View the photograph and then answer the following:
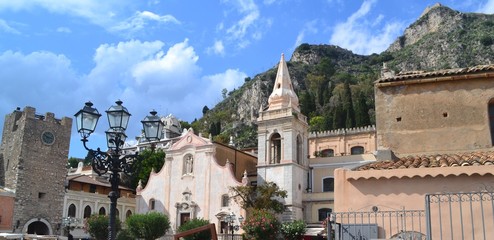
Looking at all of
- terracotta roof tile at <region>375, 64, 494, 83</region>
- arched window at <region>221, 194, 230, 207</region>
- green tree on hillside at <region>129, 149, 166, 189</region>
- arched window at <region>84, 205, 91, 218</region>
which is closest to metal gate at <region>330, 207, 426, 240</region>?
terracotta roof tile at <region>375, 64, 494, 83</region>

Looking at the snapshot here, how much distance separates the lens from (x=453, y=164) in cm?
1160

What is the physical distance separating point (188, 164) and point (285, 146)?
9589 mm

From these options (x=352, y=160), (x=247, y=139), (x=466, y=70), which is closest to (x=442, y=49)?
(x=247, y=139)

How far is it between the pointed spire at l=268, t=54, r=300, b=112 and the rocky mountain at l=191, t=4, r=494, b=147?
3012cm

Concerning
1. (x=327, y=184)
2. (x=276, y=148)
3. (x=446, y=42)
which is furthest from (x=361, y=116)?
(x=446, y=42)

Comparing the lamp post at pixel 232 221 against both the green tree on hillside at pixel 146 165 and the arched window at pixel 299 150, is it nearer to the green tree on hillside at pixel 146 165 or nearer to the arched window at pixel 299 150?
Answer: the arched window at pixel 299 150

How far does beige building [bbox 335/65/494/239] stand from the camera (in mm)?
10766

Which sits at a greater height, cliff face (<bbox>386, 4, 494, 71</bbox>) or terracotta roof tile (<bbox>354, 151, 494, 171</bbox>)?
cliff face (<bbox>386, 4, 494, 71</bbox>)

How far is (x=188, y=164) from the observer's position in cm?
4556

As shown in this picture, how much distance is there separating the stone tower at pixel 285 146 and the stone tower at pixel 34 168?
1992 centimetres

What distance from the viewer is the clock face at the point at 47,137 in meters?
47.3

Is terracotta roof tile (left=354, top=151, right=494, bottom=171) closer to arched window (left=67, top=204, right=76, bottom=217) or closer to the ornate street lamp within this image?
the ornate street lamp

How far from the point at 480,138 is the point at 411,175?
4.56 m

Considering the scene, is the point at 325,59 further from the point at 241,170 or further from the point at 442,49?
the point at 241,170
